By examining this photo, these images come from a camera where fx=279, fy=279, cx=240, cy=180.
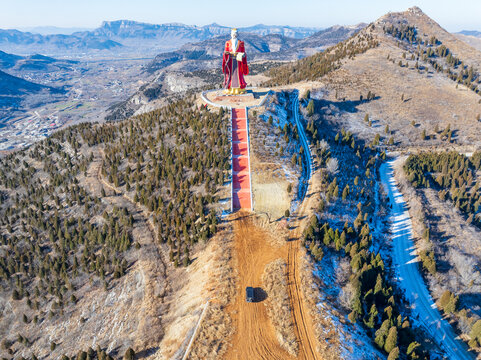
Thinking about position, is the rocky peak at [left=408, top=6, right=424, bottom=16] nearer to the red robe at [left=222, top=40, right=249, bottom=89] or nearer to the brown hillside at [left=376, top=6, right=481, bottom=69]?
the brown hillside at [left=376, top=6, right=481, bottom=69]

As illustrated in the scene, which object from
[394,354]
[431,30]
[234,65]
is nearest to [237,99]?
[234,65]

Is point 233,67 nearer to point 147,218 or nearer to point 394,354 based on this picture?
point 147,218

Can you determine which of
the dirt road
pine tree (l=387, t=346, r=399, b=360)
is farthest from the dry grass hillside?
pine tree (l=387, t=346, r=399, b=360)

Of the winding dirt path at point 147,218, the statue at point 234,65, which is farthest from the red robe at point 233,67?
the winding dirt path at point 147,218

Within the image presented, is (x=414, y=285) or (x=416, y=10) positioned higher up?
(x=416, y=10)

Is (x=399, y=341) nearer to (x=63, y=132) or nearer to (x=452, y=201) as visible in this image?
(x=452, y=201)

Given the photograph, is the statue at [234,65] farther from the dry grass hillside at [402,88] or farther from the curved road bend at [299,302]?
the curved road bend at [299,302]

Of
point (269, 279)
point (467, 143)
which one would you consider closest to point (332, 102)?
point (467, 143)
